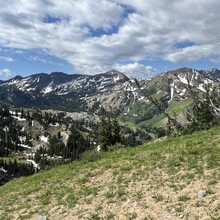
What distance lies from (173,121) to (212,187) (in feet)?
130

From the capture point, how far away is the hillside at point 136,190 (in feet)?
58.6

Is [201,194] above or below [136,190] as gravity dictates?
below

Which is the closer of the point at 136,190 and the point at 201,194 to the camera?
the point at 201,194

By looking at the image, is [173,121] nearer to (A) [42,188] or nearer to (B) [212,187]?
(A) [42,188]

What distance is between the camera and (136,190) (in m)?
21.1

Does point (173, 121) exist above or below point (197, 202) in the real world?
above

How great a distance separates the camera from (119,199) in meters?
20.5

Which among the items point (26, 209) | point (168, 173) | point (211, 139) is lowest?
point (26, 209)

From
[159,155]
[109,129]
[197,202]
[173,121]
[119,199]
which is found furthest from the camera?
[109,129]

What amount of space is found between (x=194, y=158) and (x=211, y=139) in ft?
18.6

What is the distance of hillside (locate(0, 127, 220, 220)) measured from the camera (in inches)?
704

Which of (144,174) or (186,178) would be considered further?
(144,174)

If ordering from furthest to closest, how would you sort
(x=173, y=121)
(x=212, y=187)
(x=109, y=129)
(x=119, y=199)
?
(x=109, y=129) < (x=173, y=121) < (x=119, y=199) < (x=212, y=187)

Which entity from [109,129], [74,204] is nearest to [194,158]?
[74,204]
